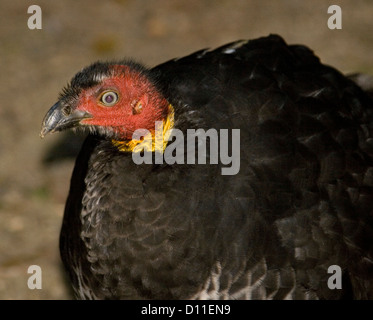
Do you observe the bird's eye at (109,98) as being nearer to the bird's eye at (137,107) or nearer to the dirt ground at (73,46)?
the bird's eye at (137,107)

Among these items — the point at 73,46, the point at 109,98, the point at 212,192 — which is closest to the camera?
the point at 212,192

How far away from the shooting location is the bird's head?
3.32m

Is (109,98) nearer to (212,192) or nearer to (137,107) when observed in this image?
(137,107)

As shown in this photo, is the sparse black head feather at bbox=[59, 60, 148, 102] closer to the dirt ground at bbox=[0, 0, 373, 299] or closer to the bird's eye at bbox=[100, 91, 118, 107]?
the bird's eye at bbox=[100, 91, 118, 107]

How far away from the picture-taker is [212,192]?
3225mm

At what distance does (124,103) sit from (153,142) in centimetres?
23

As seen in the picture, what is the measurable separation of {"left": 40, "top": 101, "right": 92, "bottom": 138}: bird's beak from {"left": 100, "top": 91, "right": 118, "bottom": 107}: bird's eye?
0.11m

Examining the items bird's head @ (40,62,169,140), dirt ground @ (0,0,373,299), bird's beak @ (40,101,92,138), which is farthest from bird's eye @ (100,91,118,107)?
dirt ground @ (0,0,373,299)

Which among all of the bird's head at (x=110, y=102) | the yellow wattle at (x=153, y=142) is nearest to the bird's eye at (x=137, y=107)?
the bird's head at (x=110, y=102)

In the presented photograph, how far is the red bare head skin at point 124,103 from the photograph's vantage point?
3.32m

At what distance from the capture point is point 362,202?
3.50m

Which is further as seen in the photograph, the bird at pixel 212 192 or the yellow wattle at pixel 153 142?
the yellow wattle at pixel 153 142

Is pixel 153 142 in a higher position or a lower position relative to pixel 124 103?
lower

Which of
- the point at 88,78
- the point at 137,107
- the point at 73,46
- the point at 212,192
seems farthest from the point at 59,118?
the point at 73,46
